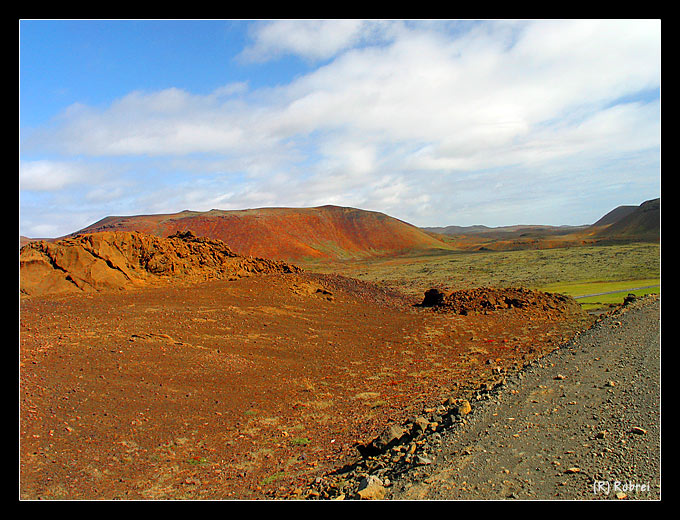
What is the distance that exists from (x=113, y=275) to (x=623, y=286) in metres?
31.5

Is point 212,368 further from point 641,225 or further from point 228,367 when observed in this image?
point 641,225

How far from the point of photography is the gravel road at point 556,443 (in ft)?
14.4

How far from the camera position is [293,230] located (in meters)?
108

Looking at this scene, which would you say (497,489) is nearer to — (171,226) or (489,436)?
(489,436)

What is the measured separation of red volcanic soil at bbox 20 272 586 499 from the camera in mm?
6281

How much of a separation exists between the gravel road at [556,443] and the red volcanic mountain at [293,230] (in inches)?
3182

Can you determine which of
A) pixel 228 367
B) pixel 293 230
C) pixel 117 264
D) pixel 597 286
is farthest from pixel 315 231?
pixel 228 367

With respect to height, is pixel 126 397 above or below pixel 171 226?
below

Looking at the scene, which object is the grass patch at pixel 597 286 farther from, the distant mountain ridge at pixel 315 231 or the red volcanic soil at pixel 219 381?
the distant mountain ridge at pixel 315 231

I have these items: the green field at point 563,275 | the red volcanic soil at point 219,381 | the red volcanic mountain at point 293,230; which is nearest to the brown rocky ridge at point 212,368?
the red volcanic soil at point 219,381

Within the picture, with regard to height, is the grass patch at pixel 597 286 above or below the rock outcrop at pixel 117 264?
below

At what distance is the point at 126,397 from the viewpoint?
8.44 metres
